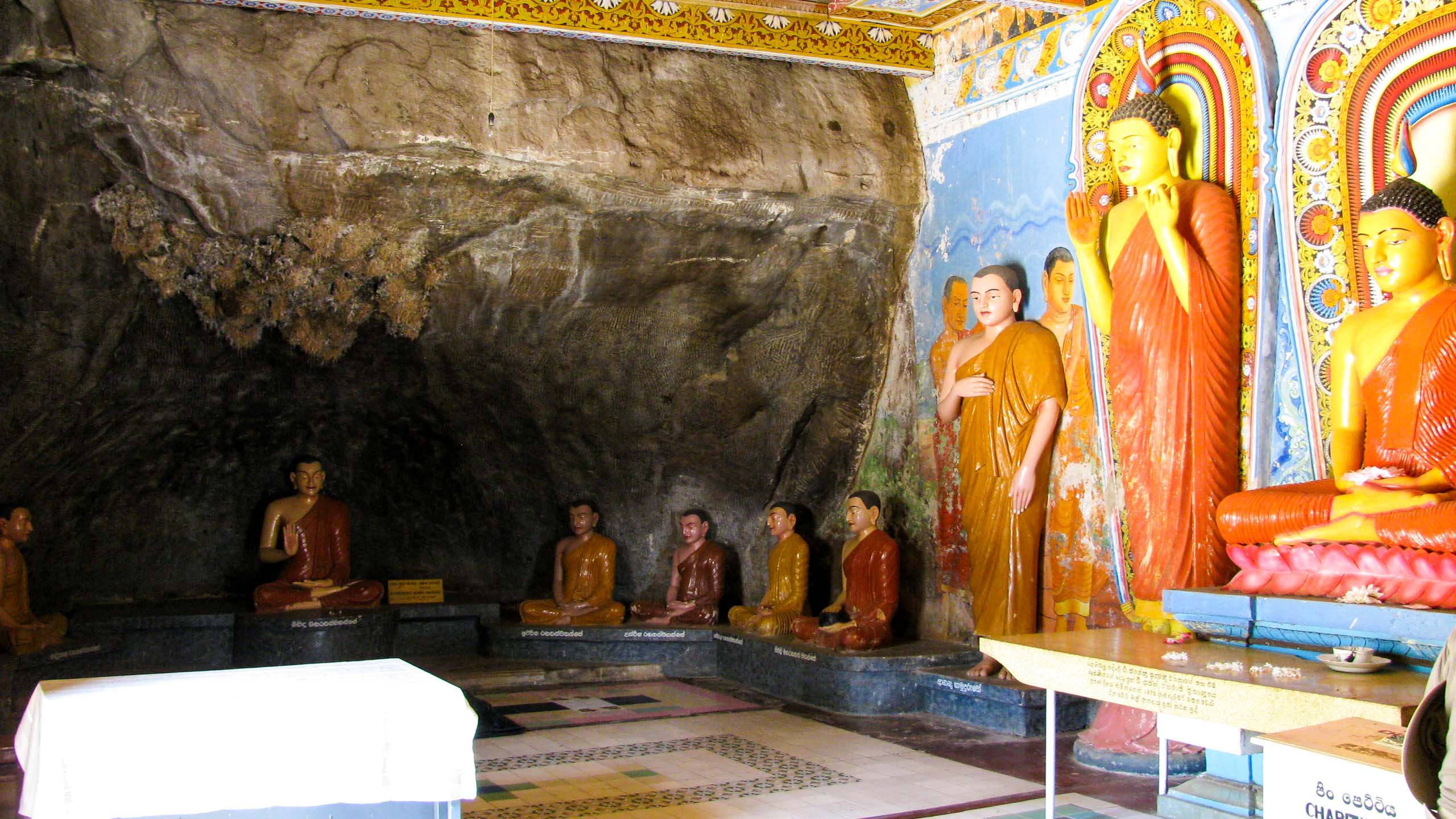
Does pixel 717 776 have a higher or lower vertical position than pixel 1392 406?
lower

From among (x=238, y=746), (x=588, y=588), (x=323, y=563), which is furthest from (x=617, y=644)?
(x=238, y=746)

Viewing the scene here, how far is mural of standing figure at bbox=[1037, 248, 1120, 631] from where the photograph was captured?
21.0 ft

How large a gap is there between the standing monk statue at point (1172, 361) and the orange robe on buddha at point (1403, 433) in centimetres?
56

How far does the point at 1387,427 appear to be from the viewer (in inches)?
188

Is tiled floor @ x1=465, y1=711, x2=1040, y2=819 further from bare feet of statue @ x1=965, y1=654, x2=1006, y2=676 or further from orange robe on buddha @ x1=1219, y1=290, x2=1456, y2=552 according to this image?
orange robe on buddha @ x1=1219, y1=290, x2=1456, y2=552

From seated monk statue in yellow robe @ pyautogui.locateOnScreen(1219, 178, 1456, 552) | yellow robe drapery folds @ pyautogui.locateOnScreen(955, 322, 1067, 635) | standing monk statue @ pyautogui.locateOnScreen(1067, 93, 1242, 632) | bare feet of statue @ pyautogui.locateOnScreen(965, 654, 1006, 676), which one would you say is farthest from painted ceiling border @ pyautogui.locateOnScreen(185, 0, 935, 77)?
bare feet of statue @ pyautogui.locateOnScreen(965, 654, 1006, 676)

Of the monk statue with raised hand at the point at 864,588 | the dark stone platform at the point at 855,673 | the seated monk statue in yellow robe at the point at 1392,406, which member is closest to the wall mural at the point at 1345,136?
the seated monk statue in yellow robe at the point at 1392,406

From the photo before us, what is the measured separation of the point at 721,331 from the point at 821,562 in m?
1.71

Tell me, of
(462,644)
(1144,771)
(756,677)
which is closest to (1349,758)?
(1144,771)

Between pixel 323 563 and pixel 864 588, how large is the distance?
12.5 feet

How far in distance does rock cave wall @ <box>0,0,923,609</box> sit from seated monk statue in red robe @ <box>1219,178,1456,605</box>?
10.7 feet

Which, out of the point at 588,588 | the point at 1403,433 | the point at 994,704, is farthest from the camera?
the point at 588,588

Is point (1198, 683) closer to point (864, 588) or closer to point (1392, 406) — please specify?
point (1392, 406)

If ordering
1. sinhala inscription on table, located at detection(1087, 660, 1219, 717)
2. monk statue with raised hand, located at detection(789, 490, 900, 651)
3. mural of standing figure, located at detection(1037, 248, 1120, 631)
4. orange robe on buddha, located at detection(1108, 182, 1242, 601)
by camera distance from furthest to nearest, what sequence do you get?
1. monk statue with raised hand, located at detection(789, 490, 900, 651)
2. mural of standing figure, located at detection(1037, 248, 1120, 631)
3. orange robe on buddha, located at detection(1108, 182, 1242, 601)
4. sinhala inscription on table, located at detection(1087, 660, 1219, 717)
